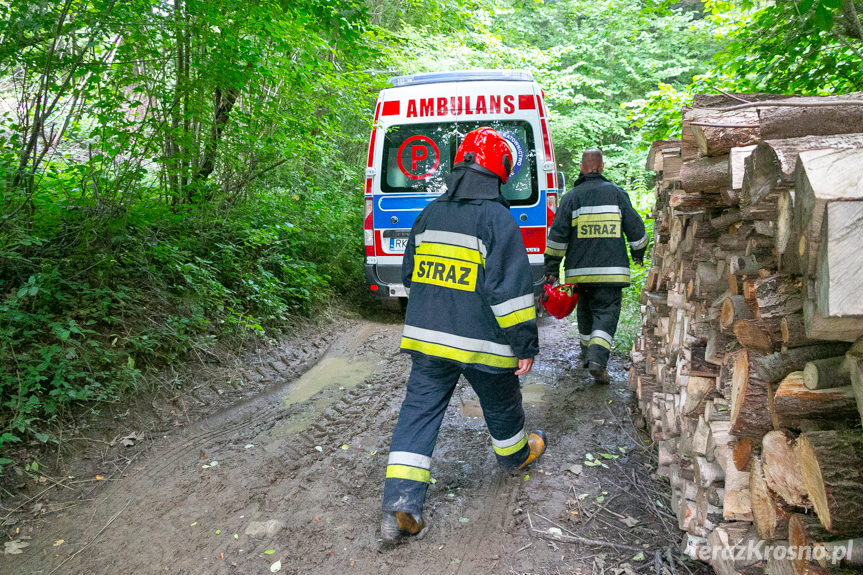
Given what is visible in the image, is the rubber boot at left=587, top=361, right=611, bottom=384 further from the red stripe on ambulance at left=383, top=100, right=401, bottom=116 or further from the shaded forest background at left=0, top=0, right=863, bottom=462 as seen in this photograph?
Answer: the red stripe on ambulance at left=383, top=100, right=401, bottom=116

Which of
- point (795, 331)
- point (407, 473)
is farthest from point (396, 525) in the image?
point (795, 331)

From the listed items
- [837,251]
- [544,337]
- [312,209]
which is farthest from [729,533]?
[312,209]

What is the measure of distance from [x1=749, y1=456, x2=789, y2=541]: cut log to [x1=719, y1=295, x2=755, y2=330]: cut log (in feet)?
1.76

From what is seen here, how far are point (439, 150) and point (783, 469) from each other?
483cm

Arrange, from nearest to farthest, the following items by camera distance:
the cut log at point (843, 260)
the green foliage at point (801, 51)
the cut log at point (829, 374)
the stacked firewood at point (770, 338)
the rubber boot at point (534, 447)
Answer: the cut log at point (843, 260) → the stacked firewood at point (770, 338) → the cut log at point (829, 374) → the rubber boot at point (534, 447) → the green foliage at point (801, 51)

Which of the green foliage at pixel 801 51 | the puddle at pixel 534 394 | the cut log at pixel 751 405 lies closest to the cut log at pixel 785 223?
the cut log at pixel 751 405

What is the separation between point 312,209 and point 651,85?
12.4m

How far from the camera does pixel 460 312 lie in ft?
9.03

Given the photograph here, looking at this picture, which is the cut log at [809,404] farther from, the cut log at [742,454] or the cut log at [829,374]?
the cut log at [742,454]

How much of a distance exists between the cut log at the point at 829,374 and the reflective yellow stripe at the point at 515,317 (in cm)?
126

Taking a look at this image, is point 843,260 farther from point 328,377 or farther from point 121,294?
point 121,294

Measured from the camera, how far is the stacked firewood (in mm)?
1286

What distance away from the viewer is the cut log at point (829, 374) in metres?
1.52

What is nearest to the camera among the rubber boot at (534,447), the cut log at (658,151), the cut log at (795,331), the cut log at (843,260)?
the cut log at (843,260)
